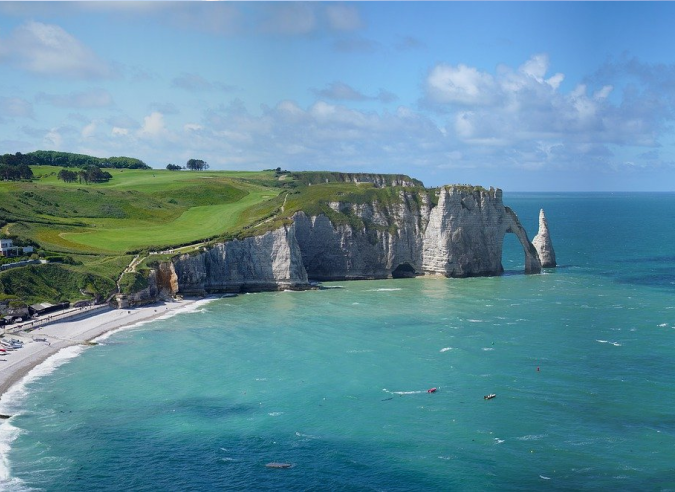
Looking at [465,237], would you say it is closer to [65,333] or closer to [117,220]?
[117,220]

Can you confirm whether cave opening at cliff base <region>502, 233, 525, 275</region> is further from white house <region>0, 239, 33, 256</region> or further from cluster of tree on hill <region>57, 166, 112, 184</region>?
cluster of tree on hill <region>57, 166, 112, 184</region>

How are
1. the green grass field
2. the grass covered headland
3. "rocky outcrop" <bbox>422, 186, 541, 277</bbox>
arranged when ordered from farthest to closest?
Result: "rocky outcrop" <bbox>422, 186, 541, 277</bbox> → the green grass field → the grass covered headland

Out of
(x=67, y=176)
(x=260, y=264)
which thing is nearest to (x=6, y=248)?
(x=260, y=264)

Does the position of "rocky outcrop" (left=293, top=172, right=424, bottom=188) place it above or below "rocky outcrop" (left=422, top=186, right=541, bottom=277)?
above

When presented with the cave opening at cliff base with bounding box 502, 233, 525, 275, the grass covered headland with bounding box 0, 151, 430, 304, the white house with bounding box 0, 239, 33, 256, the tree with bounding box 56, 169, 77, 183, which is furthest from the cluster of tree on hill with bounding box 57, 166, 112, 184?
the cave opening at cliff base with bounding box 502, 233, 525, 275

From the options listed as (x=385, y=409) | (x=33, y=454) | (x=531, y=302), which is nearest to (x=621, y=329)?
(x=531, y=302)

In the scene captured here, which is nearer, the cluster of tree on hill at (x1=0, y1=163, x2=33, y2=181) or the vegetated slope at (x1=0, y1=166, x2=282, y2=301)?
the vegetated slope at (x1=0, y1=166, x2=282, y2=301)

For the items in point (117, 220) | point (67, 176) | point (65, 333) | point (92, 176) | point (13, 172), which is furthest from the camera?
point (92, 176)
